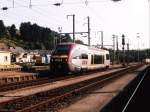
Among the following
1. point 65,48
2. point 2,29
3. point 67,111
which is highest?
point 2,29

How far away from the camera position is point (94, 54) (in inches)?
1943

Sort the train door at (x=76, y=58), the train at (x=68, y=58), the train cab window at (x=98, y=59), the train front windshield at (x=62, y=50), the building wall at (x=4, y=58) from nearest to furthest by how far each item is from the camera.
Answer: the train at (x=68, y=58), the train front windshield at (x=62, y=50), the train door at (x=76, y=58), the train cab window at (x=98, y=59), the building wall at (x=4, y=58)

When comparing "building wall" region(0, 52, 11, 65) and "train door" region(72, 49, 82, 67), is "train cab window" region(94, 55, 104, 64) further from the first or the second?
"building wall" region(0, 52, 11, 65)

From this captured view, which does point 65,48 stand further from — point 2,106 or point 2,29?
point 2,29

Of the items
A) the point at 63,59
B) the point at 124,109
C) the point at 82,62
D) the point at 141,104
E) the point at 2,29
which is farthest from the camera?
the point at 2,29

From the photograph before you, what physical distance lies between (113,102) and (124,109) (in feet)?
9.75

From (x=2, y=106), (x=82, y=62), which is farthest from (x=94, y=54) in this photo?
(x=2, y=106)

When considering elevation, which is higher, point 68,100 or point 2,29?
point 2,29

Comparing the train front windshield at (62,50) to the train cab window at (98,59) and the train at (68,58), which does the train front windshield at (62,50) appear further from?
the train cab window at (98,59)

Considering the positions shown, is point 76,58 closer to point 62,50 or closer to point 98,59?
point 62,50

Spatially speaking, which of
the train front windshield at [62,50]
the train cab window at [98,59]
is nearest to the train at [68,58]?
the train front windshield at [62,50]

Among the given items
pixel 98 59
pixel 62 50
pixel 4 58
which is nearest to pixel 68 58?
pixel 62 50

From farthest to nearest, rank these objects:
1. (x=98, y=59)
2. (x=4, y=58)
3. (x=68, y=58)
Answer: (x=4, y=58)
(x=98, y=59)
(x=68, y=58)

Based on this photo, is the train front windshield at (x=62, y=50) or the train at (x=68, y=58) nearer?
the train at (x=68, y=58)
